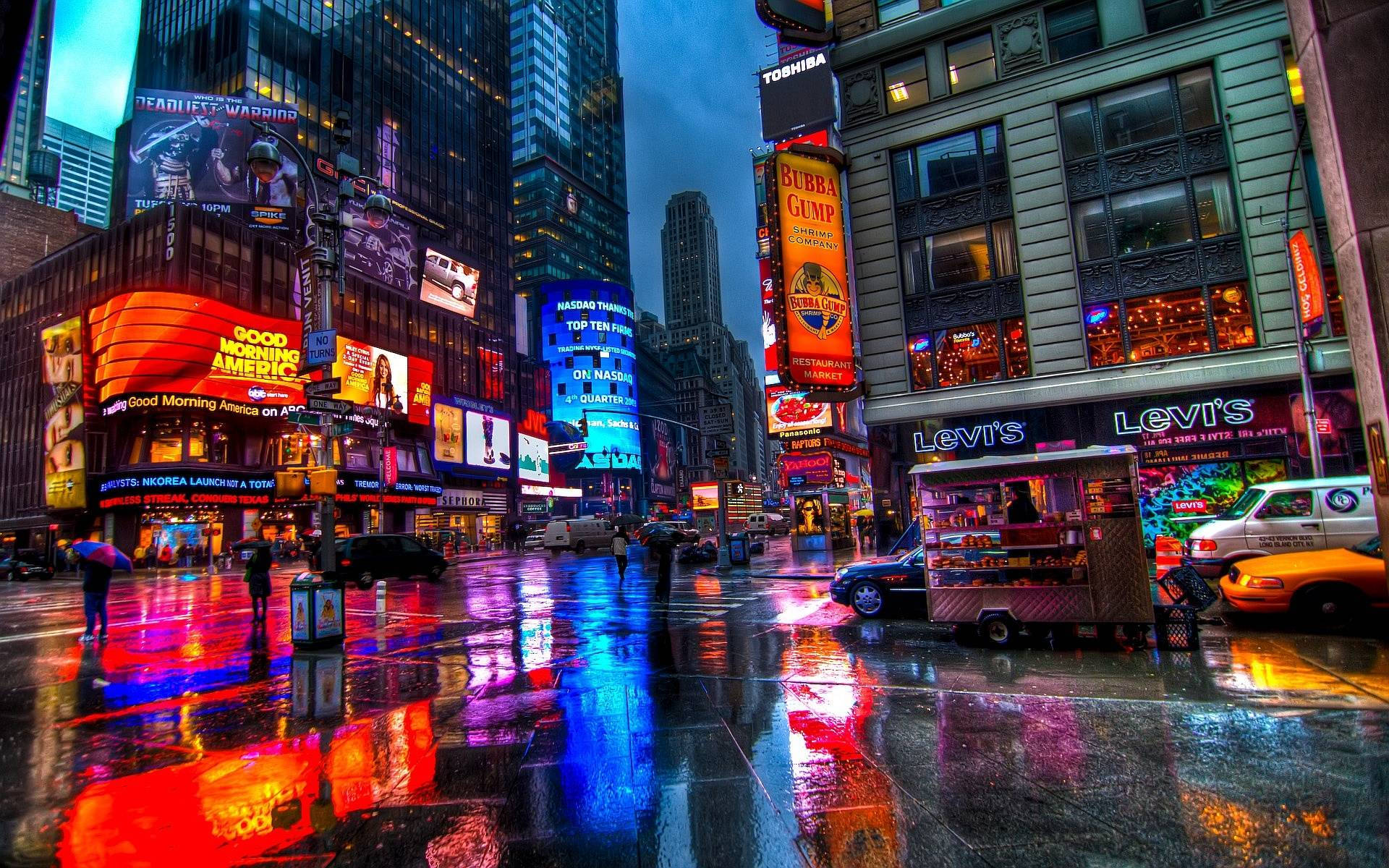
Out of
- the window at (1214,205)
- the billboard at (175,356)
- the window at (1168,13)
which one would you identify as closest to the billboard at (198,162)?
the billboard at (175,356)

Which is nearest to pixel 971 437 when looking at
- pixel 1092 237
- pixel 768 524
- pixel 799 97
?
pixel 1092 237

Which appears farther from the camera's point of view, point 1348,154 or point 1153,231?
point 1153,231

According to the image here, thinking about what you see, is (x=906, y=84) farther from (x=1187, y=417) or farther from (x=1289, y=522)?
(x=1289, y=522)

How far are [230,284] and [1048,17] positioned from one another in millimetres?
50168

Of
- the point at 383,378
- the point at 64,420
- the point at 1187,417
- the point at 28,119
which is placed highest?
the point at 28,119

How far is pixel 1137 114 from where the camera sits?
20125 millimetres

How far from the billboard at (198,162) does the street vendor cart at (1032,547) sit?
58040 millimetres

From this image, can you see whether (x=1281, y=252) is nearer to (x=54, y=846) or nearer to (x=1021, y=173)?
(x=1021, y=173)

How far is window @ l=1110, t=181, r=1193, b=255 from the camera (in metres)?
19.3

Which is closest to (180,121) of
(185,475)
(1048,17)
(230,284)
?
(230,284)

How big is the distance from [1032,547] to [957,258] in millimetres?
14666

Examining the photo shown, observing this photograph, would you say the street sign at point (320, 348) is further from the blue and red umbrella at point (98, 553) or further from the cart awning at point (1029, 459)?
the cart awning at point (1029, 459)

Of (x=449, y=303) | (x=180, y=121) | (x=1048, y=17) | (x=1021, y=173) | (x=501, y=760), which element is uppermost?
(x=180, y=121)

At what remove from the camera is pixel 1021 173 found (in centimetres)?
2105
